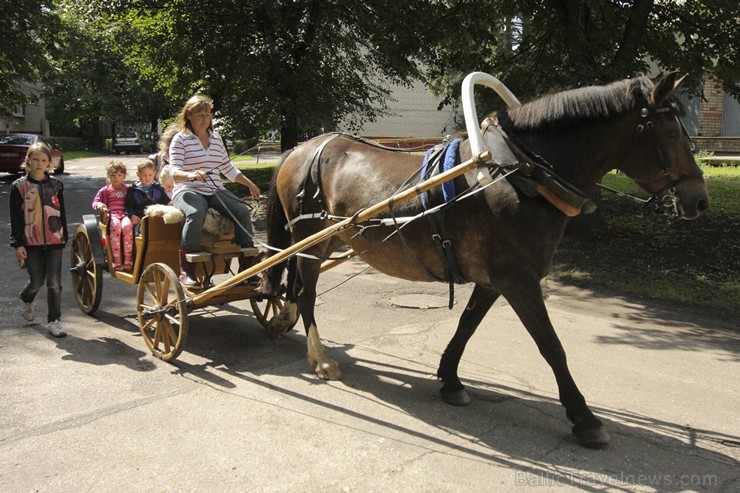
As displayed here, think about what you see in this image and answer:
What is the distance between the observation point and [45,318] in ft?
20.9

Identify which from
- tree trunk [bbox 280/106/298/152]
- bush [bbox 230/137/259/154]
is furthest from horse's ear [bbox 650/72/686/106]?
tree trunk [bbox 280/106/298/152]

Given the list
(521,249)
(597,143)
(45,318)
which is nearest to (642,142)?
(597,143)

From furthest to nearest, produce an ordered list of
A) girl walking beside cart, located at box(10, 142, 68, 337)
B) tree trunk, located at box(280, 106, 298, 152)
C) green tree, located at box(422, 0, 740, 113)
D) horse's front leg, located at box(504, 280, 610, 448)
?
tree trunk, located at box(280, 106, 298, 152) < green tree, located at box(422, 0, 740, 113) < girl walking beside cart, located at box(10, 142, 68, 337) < horse's front leg, located at box(504, 280, 610, 448)

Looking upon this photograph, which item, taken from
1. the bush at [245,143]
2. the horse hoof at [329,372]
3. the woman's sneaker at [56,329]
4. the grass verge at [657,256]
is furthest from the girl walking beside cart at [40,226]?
the bush at [245,143]

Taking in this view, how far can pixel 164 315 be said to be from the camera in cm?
527

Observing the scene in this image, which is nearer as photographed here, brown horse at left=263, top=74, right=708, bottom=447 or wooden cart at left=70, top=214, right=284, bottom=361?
brown horse at left=263, top=74, right=708, bottom=447

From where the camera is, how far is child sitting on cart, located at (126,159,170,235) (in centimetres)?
610

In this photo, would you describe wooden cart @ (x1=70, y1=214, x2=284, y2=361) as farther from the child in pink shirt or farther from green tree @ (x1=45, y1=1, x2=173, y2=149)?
green tree @ (x1=45, y1=1, x2=173, y2=149)

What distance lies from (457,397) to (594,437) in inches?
40.8

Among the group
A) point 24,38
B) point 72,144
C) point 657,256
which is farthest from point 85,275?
point 72,144

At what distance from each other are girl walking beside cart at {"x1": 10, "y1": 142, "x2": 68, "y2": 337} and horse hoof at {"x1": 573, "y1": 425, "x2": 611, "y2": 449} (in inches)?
184

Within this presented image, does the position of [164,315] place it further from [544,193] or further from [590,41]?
[590,41]

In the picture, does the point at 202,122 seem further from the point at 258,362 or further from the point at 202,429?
the point at 202,429

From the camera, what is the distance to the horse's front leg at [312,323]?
495 centimetres
